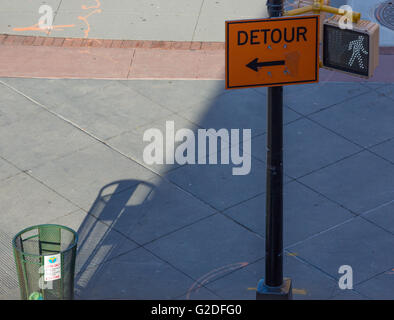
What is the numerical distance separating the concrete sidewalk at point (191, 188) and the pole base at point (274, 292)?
2.50 ft

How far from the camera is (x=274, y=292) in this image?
9844mm

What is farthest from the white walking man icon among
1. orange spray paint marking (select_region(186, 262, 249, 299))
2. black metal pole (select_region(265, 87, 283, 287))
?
orange spray paint marking (select_region(186, 262, 249, 299))

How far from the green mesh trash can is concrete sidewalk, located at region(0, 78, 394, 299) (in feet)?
2.51

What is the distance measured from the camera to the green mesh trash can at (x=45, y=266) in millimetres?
9797

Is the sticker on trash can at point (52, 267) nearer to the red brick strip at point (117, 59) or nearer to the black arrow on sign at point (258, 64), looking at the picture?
the black arrow on sign at point (258, 64)

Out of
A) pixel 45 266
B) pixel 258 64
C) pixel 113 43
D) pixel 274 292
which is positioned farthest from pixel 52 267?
pixel 113 43

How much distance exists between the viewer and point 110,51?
16.3 meters

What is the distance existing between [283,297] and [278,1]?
3201 millimetres

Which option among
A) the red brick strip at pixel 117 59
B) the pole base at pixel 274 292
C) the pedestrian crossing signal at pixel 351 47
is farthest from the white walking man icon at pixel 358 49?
the red brick strip at pixel 117 59

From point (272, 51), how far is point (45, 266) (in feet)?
11.2

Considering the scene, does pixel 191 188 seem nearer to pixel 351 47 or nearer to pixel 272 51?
pixel 272 51

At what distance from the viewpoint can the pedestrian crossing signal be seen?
8352 millimetres
